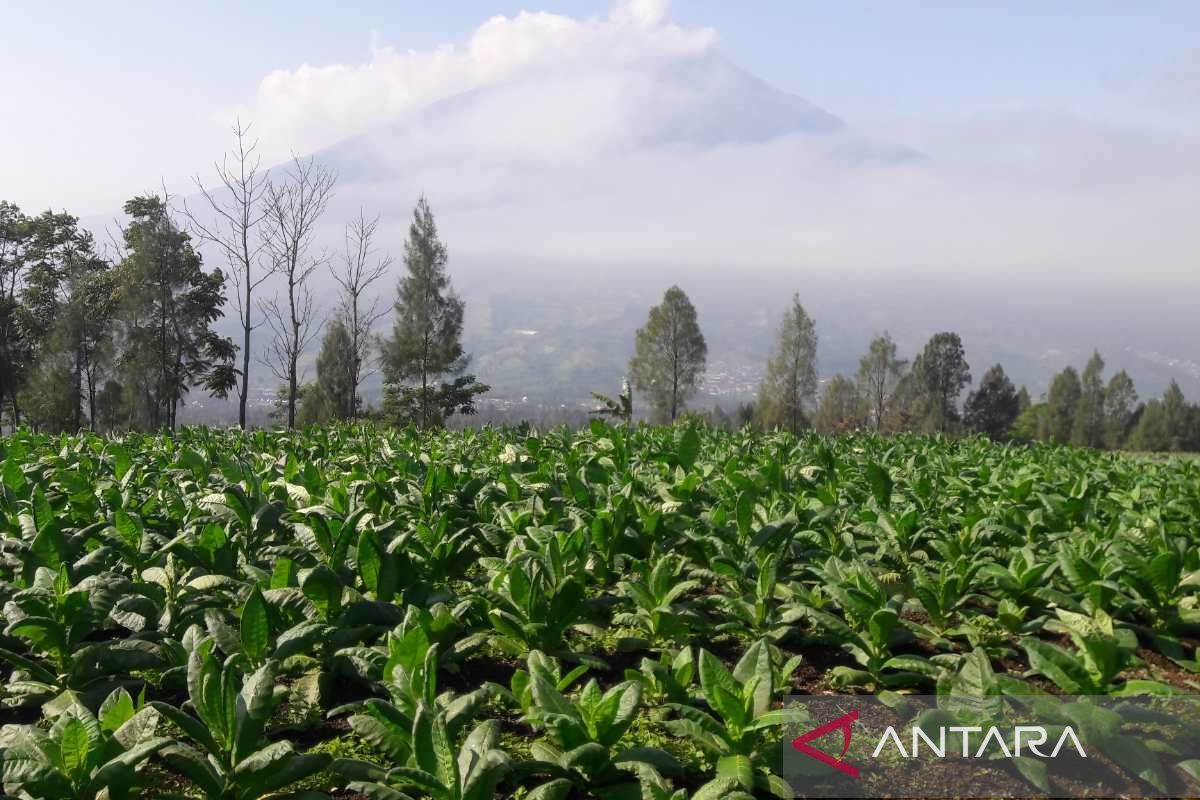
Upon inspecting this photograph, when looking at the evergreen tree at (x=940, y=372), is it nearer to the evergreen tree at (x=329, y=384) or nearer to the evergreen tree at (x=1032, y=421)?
the evergreen tree at (x=1032, y=421)

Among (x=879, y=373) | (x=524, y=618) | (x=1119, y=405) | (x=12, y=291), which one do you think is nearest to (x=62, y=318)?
(x=12, y=291)

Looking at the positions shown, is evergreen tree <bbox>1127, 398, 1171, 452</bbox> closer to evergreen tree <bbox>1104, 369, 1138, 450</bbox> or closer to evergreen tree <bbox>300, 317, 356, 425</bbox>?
evergreen tree <bbox>1104, 369, 1138, 450</bbox>

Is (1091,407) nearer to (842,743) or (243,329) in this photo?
(243,329)

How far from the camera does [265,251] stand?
955 inches

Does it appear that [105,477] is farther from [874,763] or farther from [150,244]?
[150,244]

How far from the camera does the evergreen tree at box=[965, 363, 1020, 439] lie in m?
70.8

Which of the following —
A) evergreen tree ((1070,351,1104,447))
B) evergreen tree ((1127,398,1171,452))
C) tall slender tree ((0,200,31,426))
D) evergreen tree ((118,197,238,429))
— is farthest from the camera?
evergreen tree ((1070,351,1104,447))

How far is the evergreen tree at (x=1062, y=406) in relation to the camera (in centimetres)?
7469

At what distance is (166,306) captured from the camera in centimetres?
3422

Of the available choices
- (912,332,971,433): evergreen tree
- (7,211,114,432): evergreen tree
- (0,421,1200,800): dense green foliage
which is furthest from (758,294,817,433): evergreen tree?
(0,421,1200,800): dense green foliage

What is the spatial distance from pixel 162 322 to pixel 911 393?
2370 inches

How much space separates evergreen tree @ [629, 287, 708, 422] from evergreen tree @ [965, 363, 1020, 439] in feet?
91.6

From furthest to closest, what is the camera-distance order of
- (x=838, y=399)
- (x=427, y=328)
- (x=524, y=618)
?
1. (x=838, y=399)
2. (x=427, y=328)
3. (x=524, y=618)

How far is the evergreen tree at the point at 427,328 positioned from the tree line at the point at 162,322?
8cm
